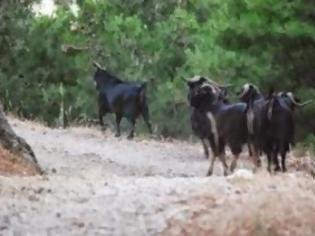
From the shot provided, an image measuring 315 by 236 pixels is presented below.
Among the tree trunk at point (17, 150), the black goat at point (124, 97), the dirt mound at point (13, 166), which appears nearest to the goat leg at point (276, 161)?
the tree trunk at point (17, 150)

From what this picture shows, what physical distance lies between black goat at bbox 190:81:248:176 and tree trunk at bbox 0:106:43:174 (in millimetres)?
3075

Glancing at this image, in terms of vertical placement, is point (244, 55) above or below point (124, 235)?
above

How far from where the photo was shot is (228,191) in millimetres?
10812

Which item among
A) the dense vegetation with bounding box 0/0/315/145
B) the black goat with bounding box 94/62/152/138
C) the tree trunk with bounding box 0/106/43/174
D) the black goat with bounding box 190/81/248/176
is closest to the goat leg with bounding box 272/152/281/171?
the black goat with bounding box 190/81/248/176

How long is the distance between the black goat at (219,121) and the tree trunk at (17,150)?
121 inches

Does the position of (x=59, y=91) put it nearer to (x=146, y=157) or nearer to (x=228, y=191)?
(x=146, y=157)

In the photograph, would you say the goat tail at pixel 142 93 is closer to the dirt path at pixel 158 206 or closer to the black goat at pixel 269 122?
the black goat at pixel 269 122

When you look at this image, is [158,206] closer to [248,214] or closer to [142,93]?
[248,214]

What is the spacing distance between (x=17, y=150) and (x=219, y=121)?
11.0ft

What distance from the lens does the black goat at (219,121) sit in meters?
16.2

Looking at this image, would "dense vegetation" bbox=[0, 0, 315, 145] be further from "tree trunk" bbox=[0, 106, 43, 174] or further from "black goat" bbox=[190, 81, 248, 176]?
"tree trunk" bbox=[0, 106, 43, 174]

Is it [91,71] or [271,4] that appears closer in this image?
[271,4]

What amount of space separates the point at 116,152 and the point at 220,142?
4.80 metres

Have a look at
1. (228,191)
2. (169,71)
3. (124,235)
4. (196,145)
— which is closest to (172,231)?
(124,235)
